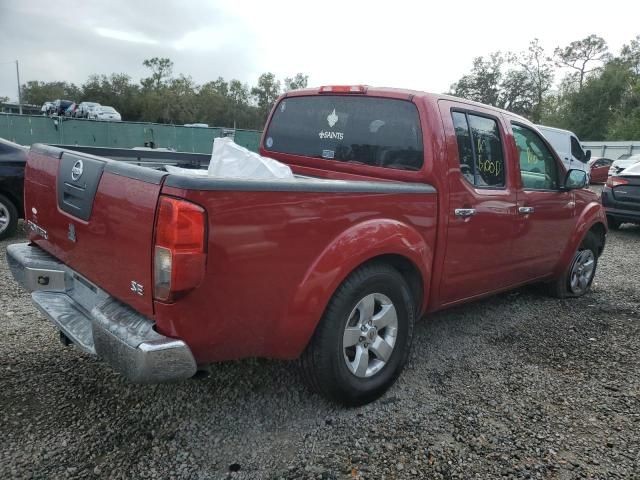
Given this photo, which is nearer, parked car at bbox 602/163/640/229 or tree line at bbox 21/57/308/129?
parked car at bbox 602/163/640/229

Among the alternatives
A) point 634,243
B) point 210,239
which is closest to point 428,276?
point 210,239

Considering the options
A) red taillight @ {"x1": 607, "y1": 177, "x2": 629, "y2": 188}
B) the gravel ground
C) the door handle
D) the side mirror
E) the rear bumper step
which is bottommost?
the gravel ground

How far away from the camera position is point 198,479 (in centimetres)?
221

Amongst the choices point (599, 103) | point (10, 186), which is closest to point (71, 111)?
point (10, 186)

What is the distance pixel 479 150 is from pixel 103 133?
22511 millimetres

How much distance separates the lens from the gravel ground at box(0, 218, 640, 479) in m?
2.34

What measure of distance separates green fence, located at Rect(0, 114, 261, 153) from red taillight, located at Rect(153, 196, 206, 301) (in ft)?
59.0

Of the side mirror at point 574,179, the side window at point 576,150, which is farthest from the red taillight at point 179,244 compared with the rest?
the side window at point 576,150

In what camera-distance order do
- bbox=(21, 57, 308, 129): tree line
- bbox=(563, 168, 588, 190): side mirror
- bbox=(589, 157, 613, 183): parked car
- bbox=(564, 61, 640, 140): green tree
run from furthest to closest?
bbox=(21, 57, 308, 129): tree line, bbox=(564, 61, 640, 140): green tree, bbox=(589, 157, 613, 183): parked car, bbox=(563, 168, 588, 190): side mirror

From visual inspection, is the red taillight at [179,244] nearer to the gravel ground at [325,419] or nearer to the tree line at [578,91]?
the gravel ground at [325,419]

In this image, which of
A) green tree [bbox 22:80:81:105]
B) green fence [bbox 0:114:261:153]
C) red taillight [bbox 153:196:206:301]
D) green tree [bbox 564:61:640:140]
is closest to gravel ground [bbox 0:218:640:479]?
red taillight [bbox 153:196:206:301]

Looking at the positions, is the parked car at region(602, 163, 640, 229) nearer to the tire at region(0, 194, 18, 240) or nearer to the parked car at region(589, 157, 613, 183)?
the tire at region(0, 194, 18, 240)

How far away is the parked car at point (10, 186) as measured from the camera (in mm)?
6250

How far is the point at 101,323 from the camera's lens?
2.17m
